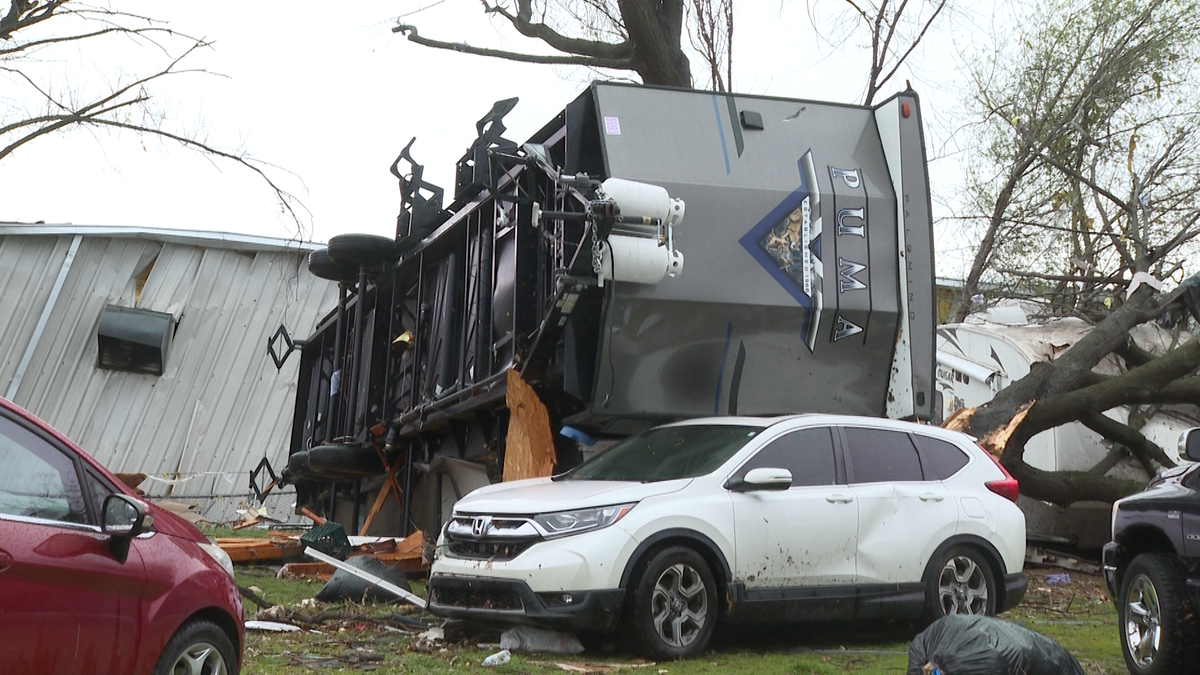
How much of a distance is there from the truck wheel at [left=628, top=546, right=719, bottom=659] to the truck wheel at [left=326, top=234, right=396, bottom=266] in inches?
302

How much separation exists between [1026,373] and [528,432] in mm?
8585

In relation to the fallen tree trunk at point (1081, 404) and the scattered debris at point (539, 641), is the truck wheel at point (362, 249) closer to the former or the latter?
the fallen tree trunk at point (1081, 404)

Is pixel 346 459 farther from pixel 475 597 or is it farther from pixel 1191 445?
pixel 1191 445

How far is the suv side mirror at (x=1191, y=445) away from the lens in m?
6.57

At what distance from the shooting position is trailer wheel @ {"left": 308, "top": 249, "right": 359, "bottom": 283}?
47.0ft

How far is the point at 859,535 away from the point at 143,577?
15.9ft

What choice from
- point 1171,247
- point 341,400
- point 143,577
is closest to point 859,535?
point 143,577

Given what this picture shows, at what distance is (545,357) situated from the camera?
9.45 metres

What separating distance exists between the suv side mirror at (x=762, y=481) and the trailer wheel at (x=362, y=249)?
7428mm

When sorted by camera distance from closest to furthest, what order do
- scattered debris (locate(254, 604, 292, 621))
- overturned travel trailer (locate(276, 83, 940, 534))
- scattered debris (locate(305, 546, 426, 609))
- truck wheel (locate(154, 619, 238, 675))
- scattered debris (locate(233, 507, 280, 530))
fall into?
1. truck wheel (locate(154, 619, 238, 675))
2. scattered debris (locate(254, 604, 292, 621))
3. scattered debris (locate(305, 546, 426, 609))
4. overturned travel trailer (locate(276, 83, 940, 534))
5. scattered debris (locate(233, 507, 280, 530))

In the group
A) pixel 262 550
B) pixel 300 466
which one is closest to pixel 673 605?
pixel 262 550

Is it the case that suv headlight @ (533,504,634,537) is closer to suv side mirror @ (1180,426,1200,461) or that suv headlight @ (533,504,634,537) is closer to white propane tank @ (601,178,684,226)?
white propane tank @ (601,178,684,226)

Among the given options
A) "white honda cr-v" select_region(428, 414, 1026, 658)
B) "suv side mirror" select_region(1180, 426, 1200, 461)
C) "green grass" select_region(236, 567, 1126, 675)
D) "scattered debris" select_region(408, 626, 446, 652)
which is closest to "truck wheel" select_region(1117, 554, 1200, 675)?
"green grass" select_region(236, 567, 1126, 675)

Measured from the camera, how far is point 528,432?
9.64 meters
